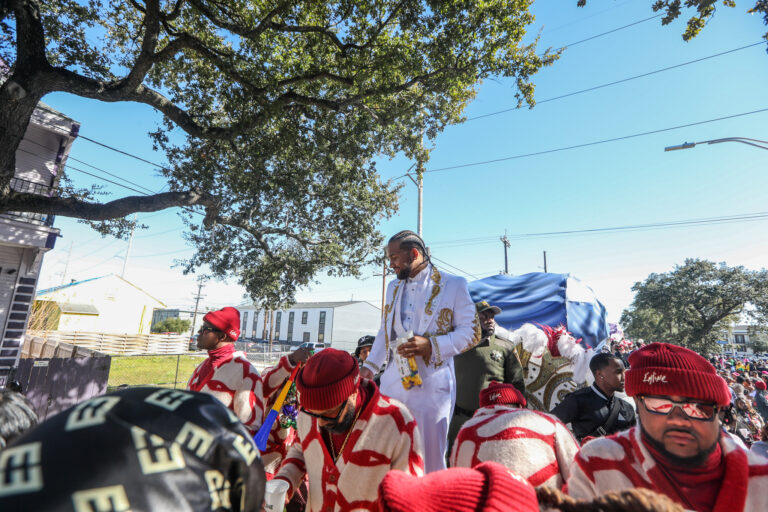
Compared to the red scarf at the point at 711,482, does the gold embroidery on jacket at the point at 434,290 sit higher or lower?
higher

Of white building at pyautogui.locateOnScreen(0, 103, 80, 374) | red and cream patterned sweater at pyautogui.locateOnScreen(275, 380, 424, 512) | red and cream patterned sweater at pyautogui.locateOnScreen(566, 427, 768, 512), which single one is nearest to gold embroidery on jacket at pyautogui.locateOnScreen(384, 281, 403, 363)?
red and cream patterned sweater at pyautogui.locateOnScreen(275, 380, 424, 512)

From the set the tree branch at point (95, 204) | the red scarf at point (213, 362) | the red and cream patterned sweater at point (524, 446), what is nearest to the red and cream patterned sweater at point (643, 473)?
the red and cream patterned sweater at point (524, 446)

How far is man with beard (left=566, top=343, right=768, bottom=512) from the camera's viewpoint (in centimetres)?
126

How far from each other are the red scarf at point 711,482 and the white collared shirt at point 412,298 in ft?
5.45

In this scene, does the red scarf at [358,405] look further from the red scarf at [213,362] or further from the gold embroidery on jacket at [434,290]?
the red scarf at [213,362]

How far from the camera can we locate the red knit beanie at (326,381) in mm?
1705

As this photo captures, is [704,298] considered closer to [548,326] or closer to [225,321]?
[548,326]

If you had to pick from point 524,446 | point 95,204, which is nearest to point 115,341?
point 95,204

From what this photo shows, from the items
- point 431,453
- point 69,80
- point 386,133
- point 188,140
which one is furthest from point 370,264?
point 431,453

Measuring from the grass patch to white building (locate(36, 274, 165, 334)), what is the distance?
17.8m

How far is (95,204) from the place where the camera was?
286 inches

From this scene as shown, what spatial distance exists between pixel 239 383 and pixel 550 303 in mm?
5337

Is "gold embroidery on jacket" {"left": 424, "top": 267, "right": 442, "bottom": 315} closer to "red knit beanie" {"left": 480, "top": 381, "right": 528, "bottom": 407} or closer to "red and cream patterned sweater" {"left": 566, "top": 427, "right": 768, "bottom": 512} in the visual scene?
"red knit beanie" {"left": 480, "top": 381, "right": 528, "bottom": 407}

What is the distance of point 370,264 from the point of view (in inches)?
527
